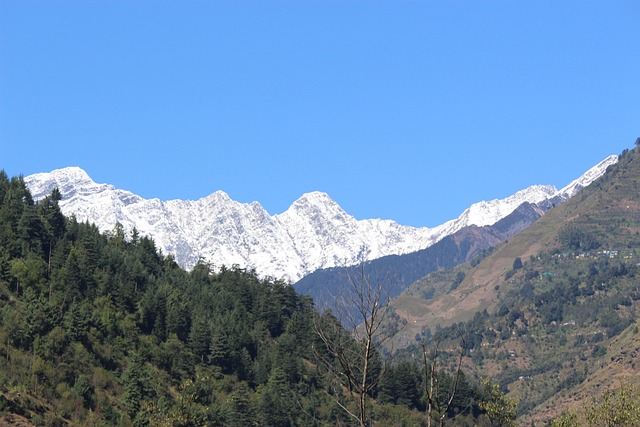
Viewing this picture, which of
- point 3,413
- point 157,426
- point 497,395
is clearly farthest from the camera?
point 3,413

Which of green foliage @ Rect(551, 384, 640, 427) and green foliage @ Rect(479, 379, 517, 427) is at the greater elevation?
green foliage @ Rect(479, 379, 517, 427)

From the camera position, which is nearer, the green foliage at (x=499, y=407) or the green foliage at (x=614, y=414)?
the green foliage at (x=499, y=407)

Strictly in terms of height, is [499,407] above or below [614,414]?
above

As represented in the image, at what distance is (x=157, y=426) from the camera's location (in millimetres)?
116812

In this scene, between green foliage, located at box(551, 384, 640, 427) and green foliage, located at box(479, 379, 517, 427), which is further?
green foliage, located at box(551, 384, 640, 427)

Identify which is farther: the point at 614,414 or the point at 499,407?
the point at 614,414

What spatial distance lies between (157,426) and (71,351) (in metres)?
55.8

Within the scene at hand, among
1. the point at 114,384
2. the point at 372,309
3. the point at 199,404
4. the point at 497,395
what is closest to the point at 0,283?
the point at 114,384

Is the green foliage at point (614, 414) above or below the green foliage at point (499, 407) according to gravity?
below

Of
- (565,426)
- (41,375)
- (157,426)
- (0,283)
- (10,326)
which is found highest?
(0,283)

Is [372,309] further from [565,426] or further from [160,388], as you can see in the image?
[160,388]

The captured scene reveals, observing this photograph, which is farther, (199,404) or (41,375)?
(199,404)

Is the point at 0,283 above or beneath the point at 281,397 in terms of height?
above

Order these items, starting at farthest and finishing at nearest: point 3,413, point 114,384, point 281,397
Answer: point 281,397, point 114,384, point 3,413
